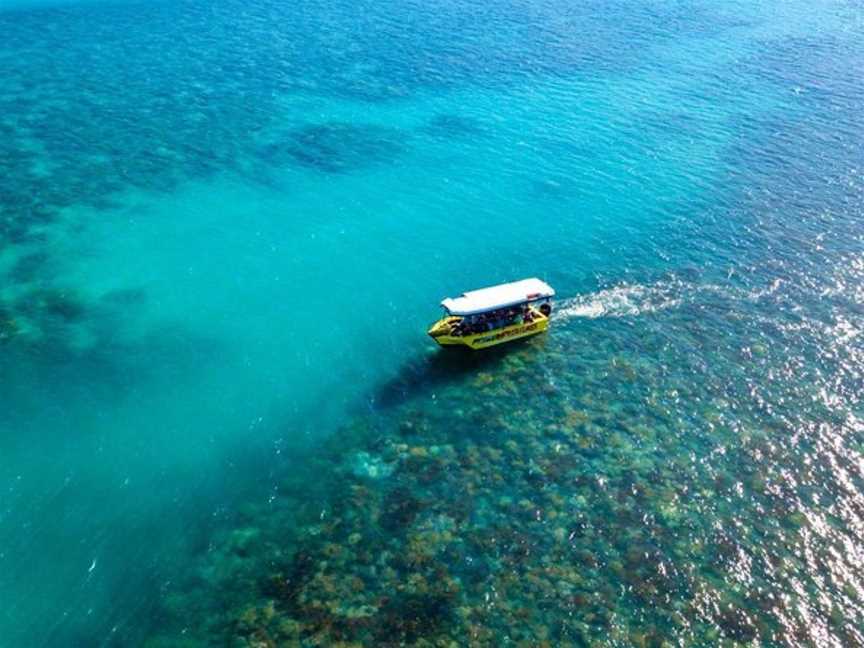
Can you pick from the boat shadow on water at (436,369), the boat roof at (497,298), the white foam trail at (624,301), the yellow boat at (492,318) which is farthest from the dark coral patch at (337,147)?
the boat shadow on water at (436,369)

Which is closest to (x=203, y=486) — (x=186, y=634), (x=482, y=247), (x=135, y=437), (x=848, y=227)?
(x=135, y=437)

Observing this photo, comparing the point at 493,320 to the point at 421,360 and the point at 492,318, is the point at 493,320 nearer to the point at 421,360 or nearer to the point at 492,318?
the point at 492,318

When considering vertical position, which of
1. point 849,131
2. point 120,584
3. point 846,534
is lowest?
point 120,584

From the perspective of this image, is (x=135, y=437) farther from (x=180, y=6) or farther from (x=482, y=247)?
(x=180, y=6)

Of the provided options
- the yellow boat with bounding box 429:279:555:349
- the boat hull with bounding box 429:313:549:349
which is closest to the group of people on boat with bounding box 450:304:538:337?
the yellow boat with bounding box 429:279:555:349

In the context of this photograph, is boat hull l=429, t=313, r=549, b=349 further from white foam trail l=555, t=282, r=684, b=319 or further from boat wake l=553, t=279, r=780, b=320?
white foam trail l=555, t=282, r=684, b=319
